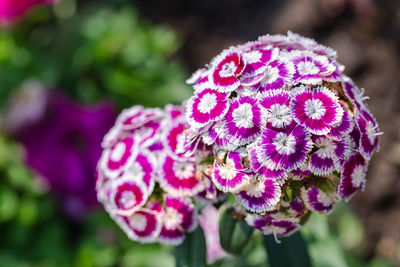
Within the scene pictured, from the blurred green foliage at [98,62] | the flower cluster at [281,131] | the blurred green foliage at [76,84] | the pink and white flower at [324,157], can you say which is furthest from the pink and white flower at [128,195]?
the blurred green foliage at [98,62]

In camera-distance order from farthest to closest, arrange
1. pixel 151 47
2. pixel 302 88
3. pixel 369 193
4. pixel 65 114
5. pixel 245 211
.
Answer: pixel 151 47 → pixel 369 193 → pixel 65 114 → pixel 245 211 → pixel 302 88

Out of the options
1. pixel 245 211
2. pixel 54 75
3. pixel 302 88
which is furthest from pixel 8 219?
pixel 302 88

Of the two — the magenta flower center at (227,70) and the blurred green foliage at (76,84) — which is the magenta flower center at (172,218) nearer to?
the magenta flower center at (227,70)

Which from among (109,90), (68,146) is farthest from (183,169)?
(109,90)

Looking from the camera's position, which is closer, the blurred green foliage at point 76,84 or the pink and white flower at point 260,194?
the pink and white flower at point 260,194

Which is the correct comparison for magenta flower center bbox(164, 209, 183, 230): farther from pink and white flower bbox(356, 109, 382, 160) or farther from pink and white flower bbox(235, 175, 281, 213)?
pink and white flower bbox(356, 109, 382, 160)

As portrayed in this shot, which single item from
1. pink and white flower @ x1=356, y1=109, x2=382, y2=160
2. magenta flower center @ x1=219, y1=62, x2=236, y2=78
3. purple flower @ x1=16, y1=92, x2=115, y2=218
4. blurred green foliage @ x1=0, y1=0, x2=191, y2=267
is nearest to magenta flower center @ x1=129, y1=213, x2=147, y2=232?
magenta flower center @ x1=219, y1=62, x2=236, y2=78

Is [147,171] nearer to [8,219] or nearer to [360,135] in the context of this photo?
[360,135]
